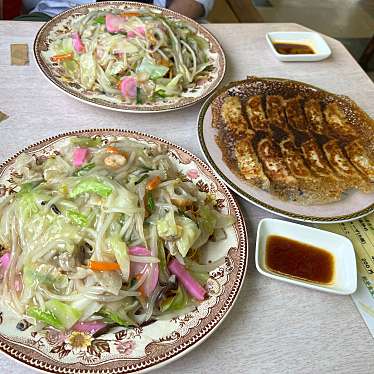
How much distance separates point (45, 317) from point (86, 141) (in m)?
0.57

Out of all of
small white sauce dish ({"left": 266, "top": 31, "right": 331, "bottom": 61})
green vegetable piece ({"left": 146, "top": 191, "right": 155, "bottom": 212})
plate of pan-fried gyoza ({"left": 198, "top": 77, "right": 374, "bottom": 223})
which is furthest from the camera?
small white sauce dish ({"left": 266, "top": 31, "right": 331, "bottom": 61})

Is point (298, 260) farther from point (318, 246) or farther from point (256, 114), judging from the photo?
point (256, 114)

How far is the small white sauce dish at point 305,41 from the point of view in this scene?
7.04 feet

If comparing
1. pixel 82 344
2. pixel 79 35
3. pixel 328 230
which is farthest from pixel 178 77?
pixel 82 344

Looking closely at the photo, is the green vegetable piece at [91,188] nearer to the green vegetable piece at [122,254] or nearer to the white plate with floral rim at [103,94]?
the green vegetable piece at [122,254]

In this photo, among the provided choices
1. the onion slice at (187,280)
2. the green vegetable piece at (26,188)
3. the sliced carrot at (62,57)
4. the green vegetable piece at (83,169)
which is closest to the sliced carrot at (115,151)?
the green vegetable piece at (83,169)


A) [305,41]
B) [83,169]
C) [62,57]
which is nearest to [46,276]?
[83,169]

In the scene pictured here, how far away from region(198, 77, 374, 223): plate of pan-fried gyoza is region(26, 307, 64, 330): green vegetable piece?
672mm

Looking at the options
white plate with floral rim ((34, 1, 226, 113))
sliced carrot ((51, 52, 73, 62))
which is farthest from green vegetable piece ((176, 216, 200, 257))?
sliced carrot ((51, 52, 73, 62))

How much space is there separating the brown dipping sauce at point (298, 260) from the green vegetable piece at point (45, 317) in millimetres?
598

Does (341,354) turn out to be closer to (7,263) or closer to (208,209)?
(208,209)

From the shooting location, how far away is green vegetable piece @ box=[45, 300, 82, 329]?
1014 mm

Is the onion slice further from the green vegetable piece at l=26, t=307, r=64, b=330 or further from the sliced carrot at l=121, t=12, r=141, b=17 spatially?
the sliced carrot at l=121, t=12, r=141, b=17

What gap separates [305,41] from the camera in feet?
7.48
